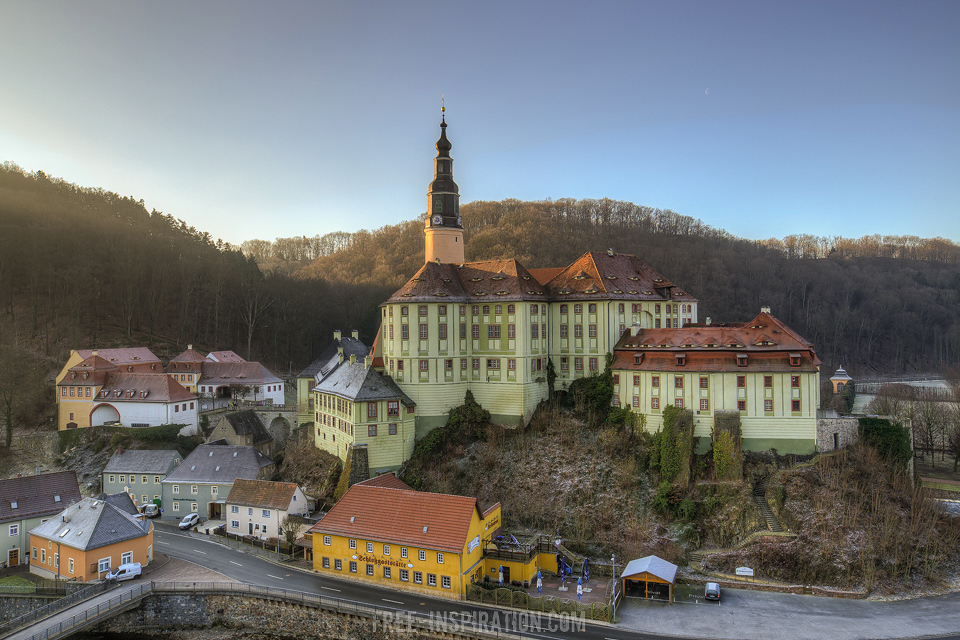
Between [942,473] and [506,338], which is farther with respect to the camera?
[942,473]

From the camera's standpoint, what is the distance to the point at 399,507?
120 ft

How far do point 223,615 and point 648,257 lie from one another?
82.2 metres

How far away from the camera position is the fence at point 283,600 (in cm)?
3002

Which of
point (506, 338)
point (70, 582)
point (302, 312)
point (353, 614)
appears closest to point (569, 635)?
point (353, 614)

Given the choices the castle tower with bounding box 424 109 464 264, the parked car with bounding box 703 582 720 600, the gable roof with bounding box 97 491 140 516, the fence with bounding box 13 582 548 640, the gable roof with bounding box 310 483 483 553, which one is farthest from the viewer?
the castle tower with bounding box 424 109 464 264

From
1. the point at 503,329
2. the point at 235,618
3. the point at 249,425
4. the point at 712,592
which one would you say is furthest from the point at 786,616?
the point at 249,425

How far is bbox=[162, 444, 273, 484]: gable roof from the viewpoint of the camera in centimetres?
4828

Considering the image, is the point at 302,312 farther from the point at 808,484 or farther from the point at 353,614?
the point at 808,484

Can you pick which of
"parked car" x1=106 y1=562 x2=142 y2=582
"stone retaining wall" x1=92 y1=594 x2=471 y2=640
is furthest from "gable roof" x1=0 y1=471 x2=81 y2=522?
"stone retaining wall" x1=92 y1=594 x2=471 y2=640

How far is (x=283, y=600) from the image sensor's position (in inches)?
1315

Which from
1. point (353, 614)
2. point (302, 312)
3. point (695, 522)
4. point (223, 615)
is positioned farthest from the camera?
point (302, 312)

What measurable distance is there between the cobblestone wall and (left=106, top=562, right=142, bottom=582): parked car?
4228 centimetres

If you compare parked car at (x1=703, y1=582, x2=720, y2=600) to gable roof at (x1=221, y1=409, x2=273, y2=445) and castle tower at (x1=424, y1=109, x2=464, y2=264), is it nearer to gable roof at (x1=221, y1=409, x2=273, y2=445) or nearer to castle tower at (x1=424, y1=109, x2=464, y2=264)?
castle tower at (x1=424, y1=109, x2=464, y2=264)

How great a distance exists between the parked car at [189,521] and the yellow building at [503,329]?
1743 centimetres
